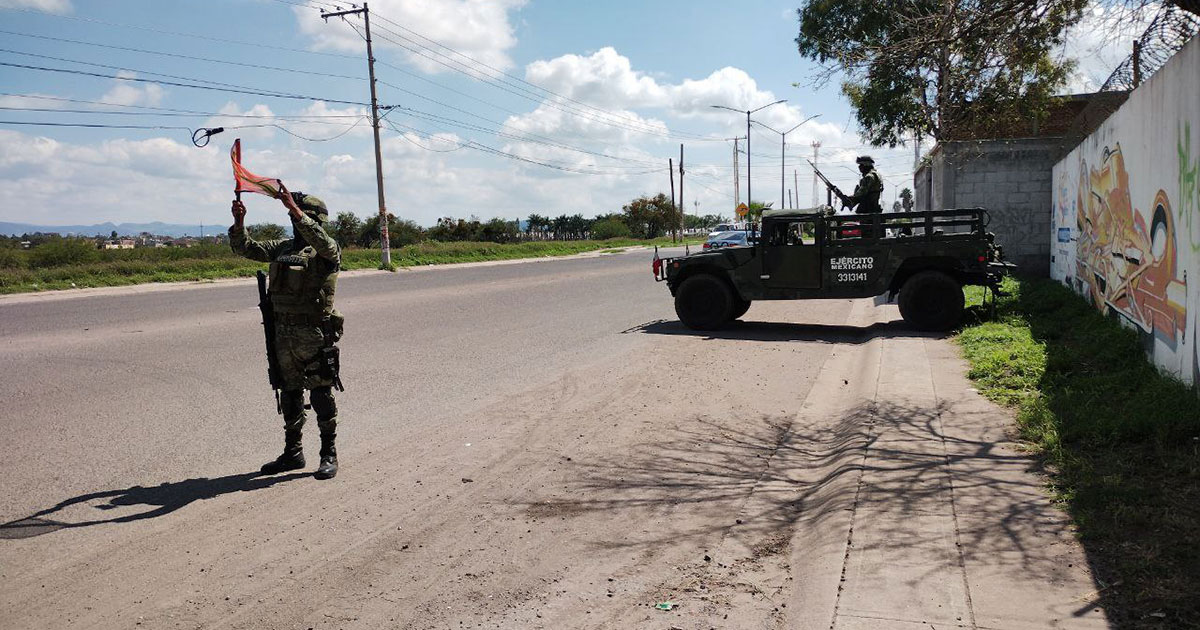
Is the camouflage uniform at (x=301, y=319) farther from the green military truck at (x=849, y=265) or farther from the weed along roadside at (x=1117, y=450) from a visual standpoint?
the green military truck at (x=849, y=265)

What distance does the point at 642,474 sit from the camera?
5.39 m

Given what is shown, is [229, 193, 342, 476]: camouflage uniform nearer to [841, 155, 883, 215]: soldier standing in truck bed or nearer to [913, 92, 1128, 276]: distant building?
[841, 155, 883, 215]: soldier standing in truck bed

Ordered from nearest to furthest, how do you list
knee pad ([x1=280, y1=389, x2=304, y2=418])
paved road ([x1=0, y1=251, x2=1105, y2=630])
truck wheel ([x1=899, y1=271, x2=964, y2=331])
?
1. paved road ([x1=0, y1=251, x2=1105, y2=630])
2. knee pad ([x1=280, y1=389, x2=304, y2=418])
3. truck wheel ([x1=899, y1=271, x2=964, y2=331])

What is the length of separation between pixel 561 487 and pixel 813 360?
5.69 m

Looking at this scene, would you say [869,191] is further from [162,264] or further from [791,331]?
[162,264]

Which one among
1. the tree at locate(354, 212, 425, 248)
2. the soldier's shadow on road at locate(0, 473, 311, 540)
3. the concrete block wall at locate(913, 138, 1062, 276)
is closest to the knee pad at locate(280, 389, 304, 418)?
the soldier's shadow on road at locate(0, 473, 311, 540)

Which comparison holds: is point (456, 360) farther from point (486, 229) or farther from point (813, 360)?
point (486, 229)

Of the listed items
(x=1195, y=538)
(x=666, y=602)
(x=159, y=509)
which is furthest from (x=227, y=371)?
(x=1195, y=538)

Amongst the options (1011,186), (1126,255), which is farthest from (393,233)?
(1126,255)

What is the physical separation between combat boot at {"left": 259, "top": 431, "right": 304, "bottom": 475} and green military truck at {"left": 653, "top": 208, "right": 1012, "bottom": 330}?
790cm

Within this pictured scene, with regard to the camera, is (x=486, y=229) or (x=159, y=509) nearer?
(x=159, y=509)

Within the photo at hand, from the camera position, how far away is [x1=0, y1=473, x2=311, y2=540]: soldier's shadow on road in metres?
4.50

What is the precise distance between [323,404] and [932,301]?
8.88 meters

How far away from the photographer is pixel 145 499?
497 cm
